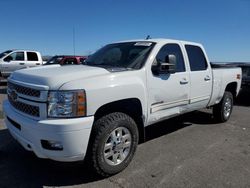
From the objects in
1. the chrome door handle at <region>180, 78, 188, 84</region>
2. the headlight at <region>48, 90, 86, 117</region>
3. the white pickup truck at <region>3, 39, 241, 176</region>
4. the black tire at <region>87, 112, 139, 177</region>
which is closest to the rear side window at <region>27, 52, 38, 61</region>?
the white pickup truck at <region>3, 39, 241, 176</region>

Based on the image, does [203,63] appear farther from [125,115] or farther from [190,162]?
[125,115]

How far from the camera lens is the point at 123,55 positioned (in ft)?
14.8

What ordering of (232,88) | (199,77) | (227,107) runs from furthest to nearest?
(232,88)
(227,107)
(199,77)

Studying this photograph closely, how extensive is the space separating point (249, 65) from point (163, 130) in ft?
19.3

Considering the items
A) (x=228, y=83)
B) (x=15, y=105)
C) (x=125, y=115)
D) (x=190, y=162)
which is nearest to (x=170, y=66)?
(x=125, y=115)

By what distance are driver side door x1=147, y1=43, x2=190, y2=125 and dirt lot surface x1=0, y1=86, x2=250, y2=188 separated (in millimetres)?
651

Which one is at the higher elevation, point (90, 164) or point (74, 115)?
point (74, 115)

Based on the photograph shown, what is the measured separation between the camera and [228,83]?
6.41 meters

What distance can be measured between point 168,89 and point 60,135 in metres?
2.06

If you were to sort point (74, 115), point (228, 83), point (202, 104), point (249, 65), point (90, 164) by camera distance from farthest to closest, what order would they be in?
point (249, 65) < point (228, 83) < point (202, 104) < point (90, 164) < point (74, 115)

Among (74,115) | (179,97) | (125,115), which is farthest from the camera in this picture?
(179,97)

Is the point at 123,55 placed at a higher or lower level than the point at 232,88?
higher

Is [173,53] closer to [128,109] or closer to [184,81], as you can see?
[184,81]

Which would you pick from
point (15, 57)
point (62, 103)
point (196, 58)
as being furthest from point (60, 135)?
point (15, 57)
